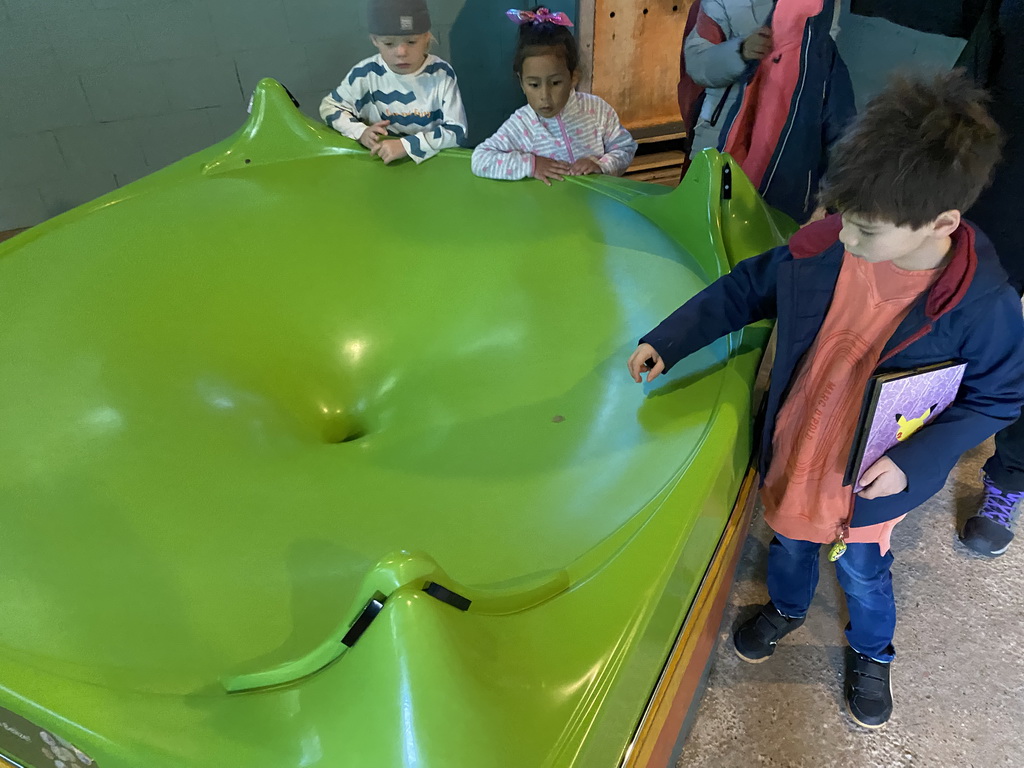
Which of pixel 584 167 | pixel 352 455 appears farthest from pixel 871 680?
pixel 584 167

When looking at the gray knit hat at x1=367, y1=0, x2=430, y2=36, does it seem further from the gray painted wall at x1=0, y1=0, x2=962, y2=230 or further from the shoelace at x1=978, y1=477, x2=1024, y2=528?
the shoelace at x1=978, y1=477, x2=1024, y2=528

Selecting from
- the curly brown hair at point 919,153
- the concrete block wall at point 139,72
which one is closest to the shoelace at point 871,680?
the curly brown hair at point 919,153

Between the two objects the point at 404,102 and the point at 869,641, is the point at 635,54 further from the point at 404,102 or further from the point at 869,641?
the point at 869,641

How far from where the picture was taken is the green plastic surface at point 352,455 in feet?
1.72

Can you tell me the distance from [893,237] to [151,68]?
79.9 inches

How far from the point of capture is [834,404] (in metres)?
0.78

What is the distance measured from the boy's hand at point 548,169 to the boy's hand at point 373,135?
1.12ft

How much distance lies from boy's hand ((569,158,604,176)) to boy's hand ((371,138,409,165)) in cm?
34

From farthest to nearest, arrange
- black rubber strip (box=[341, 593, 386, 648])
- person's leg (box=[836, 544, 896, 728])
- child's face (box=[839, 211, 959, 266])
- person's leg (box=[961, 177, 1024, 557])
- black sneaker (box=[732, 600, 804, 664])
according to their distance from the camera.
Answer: person's leg (box=[961, 177, 1024, 557])
black sneaker (box=[732, 600, 804, 664])
person's leg (box=[836, 544, 896, 728])
child's face (box=[839, 211, 959, 266])
black rubber strip (box=[341, 593, 386, 648])

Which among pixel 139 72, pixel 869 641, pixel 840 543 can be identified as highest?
pixel 139 72

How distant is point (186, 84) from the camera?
6.57 ft

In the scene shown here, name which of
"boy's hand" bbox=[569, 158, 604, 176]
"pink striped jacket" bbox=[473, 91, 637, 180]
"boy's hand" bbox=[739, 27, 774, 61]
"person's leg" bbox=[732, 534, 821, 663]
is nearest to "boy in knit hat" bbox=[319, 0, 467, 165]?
"pink striped jacket" bbox=[473, 91, 637, 180]

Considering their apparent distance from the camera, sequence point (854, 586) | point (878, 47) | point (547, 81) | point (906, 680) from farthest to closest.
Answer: point (878, 47) < point (547, 81) < point (906, 680) < point (854, 586)

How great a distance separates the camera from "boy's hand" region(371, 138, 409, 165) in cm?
138
